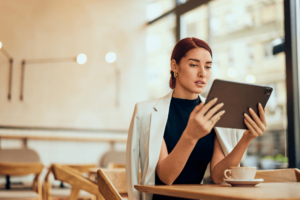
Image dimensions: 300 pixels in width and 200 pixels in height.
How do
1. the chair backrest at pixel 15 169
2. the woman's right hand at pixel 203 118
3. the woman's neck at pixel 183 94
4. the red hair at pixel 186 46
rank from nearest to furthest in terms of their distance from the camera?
the woman's right hand at pixel 203 118, the red hair at pixel 186 46, the woman's neck at pixel 183 94, the chair backrest at pixel 15 169

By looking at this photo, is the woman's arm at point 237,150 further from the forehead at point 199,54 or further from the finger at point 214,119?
the forehead at point 199,54

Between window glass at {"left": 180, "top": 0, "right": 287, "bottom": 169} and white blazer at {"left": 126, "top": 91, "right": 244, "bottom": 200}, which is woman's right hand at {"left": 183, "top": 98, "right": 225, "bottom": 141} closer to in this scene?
white blazer at {"left": 126, "top": 91, "right": 244, "bottom": 200}

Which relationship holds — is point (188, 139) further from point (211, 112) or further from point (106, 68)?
point (106, 68)

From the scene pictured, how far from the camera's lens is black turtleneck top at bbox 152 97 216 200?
1.41 m

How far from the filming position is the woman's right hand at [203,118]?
103 cm

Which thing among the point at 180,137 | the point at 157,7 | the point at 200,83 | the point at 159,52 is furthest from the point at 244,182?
the point at 157,7

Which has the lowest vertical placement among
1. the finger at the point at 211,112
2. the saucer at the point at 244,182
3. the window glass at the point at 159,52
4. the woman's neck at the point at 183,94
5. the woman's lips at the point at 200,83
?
the saucer at the point at 244,182

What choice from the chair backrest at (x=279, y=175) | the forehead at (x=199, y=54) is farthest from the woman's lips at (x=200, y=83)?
the chair backrest at (x=279, y=175)

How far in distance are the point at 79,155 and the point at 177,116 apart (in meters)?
4.07

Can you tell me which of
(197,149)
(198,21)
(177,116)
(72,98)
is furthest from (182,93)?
(72,98)

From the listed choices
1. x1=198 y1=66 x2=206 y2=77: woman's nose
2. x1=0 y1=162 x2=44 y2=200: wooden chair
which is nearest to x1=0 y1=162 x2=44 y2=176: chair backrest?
x1=0 y1=162 x2=44 y2=200: wooden chair

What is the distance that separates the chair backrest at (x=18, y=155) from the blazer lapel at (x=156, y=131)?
3.69m

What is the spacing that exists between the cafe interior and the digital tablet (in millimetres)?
2102

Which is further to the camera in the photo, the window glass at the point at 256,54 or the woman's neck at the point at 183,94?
the window glass at the point at 256,54
